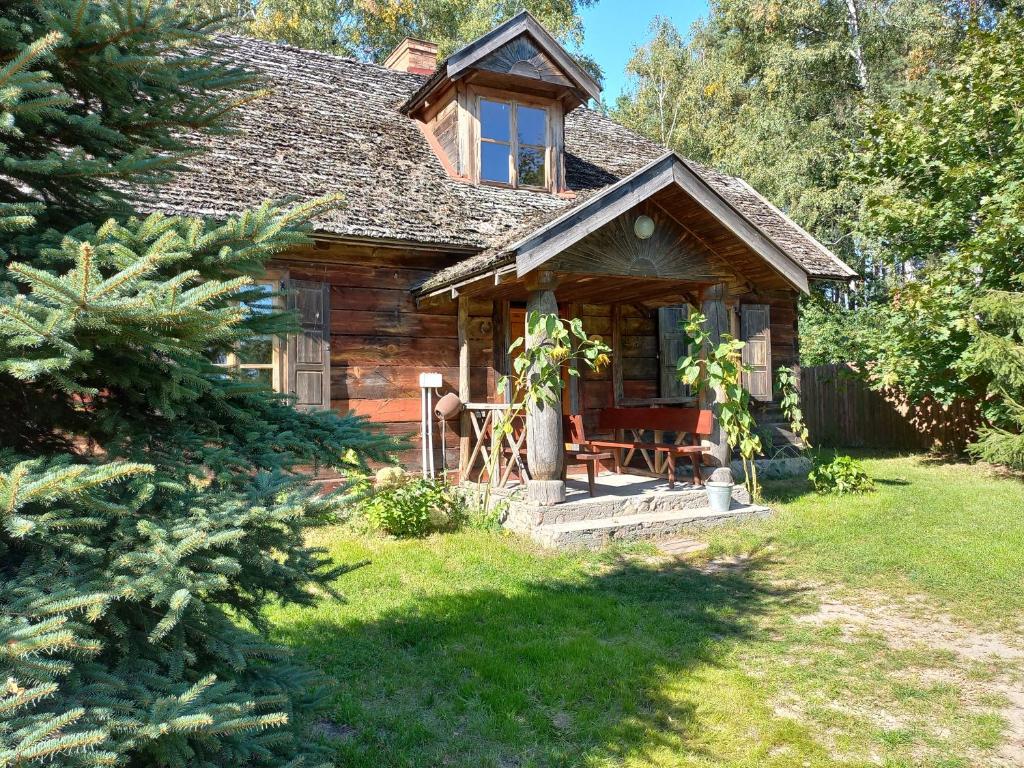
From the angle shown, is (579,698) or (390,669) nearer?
(579,698)

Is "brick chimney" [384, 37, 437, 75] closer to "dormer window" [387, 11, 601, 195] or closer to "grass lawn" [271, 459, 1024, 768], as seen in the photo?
"dormer window" [387, 11, 601, 195]

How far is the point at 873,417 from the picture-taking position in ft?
53.5

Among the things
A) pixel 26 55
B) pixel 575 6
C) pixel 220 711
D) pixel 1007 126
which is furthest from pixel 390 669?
pixel 575 6

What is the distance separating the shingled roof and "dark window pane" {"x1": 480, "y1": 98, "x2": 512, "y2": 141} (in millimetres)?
817

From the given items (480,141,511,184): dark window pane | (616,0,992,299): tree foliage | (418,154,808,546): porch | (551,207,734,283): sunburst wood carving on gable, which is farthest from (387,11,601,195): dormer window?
(616,0,992,299): tree foliage

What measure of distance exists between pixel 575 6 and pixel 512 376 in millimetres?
A: 20023

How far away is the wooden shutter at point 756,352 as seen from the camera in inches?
439

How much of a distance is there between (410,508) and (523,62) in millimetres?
6656

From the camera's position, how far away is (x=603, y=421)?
10023 millimetres

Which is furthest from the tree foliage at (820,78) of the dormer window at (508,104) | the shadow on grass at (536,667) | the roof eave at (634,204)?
the shadow on grass at (536,667)

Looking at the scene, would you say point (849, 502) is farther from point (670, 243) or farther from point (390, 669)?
point (390, 669)

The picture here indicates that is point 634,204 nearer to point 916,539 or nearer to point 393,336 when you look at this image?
point 393,336

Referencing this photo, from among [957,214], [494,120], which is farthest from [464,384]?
[957,214]

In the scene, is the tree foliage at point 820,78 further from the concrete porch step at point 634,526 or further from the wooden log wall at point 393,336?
the wooden log wall at point 393,336
